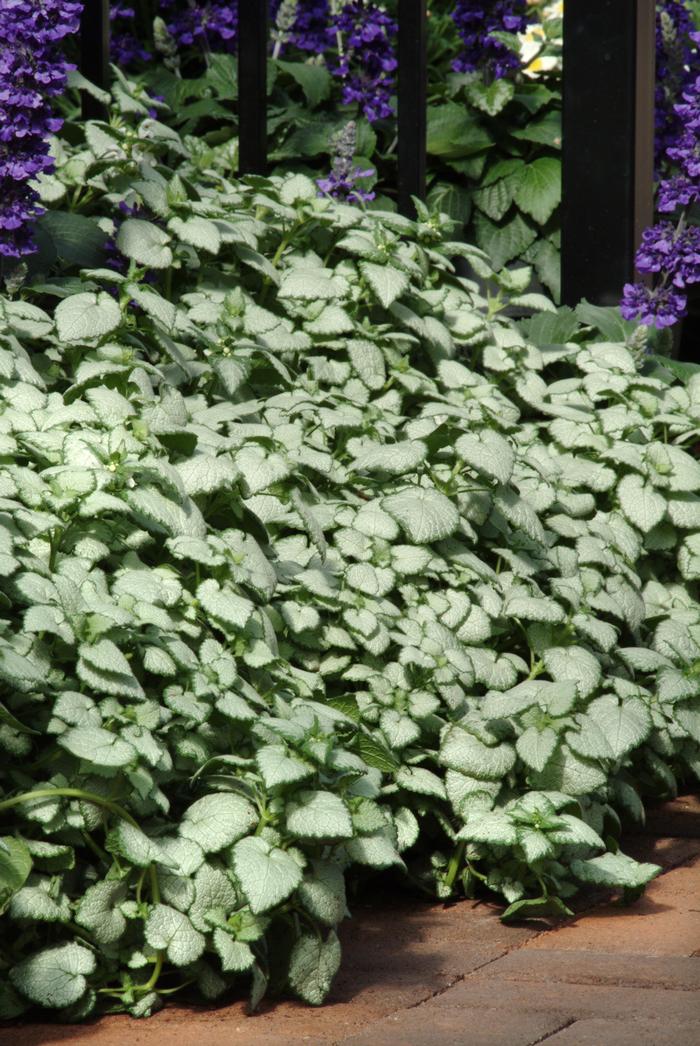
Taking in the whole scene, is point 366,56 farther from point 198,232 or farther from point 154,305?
point 154,305

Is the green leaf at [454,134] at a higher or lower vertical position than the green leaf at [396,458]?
higher

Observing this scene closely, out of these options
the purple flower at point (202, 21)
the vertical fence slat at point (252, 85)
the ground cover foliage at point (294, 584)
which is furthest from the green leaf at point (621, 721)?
the purple flower at point (202, 21)

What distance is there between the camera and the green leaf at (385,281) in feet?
10.3

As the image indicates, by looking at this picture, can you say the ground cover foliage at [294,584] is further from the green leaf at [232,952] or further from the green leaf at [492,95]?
the green leaf at [492,95]

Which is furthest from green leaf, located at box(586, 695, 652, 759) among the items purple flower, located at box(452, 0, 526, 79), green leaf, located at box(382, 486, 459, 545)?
purple flower, located at box(452, 0, 526, 79)

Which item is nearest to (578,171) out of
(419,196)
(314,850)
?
(419,196)

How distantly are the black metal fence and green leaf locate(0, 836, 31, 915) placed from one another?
2.62 metres

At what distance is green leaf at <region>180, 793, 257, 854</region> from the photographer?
6.17 ft

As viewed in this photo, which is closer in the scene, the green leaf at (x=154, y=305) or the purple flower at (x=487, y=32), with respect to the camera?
the green leaf at (x=154, y=305)

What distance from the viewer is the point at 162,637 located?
2068 millimetres

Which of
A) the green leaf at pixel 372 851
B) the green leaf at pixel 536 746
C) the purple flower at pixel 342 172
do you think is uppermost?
the purple flower at pixel 342 172

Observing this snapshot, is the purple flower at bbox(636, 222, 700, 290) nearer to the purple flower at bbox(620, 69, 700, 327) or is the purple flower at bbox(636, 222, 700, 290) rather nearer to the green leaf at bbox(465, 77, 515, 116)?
the purple flower at bbox(620, 69, 700, 327)

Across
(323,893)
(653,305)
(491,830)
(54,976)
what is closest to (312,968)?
(323,893)

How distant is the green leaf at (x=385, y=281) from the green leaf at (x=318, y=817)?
1.49m
